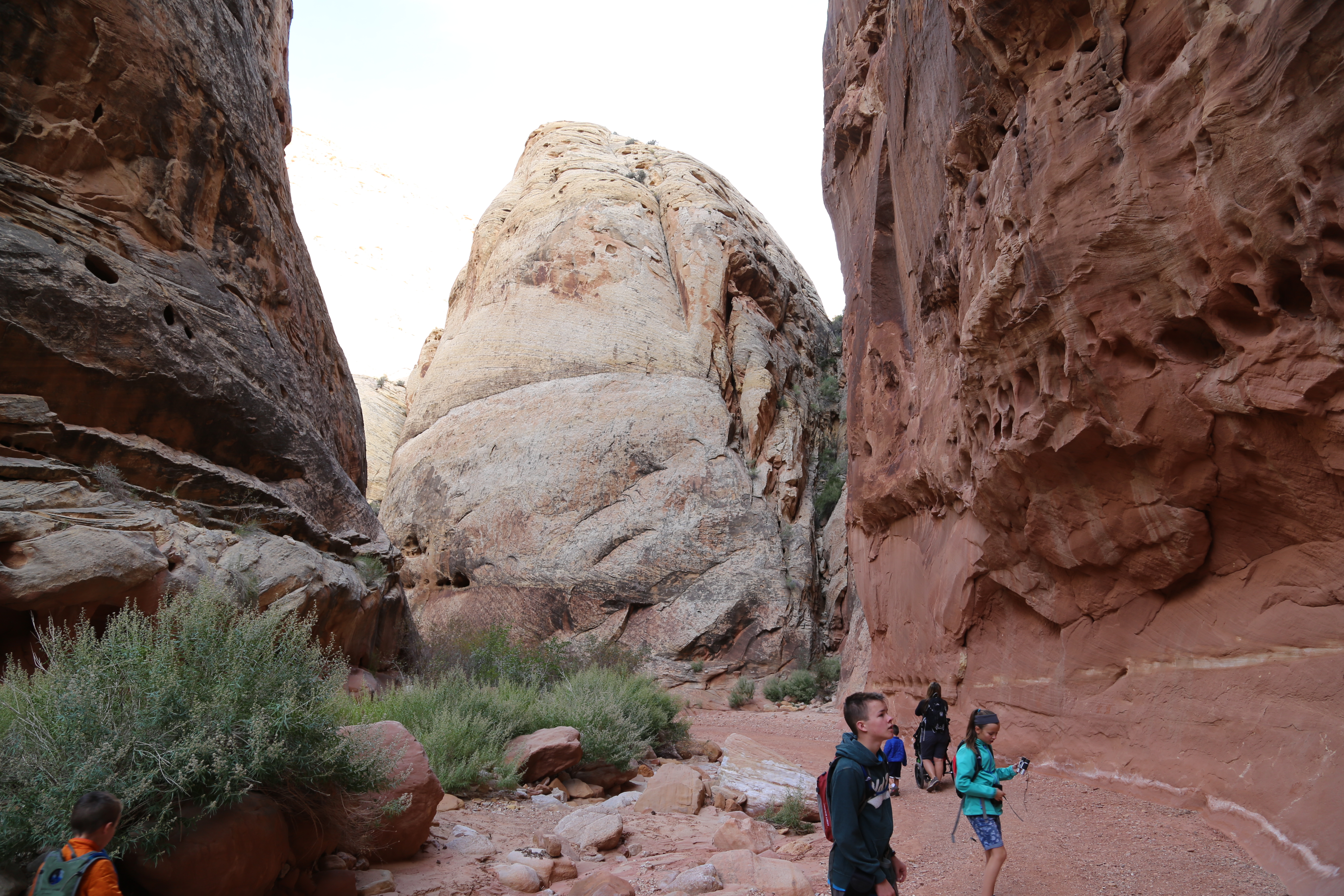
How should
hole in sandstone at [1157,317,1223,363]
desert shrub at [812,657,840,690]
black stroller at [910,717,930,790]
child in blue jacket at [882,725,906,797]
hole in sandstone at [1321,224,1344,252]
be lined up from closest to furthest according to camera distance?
Result: hole in sandstone at [1321,224,1344,252] → hole in sandstone at [1157,317,1223,363] → child in blue jacket at [882,725,906,797] → black stroller at [910,717,930,790] → desert shrub at [812,657,840,690]

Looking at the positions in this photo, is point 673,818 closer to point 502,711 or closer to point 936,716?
point 502,711

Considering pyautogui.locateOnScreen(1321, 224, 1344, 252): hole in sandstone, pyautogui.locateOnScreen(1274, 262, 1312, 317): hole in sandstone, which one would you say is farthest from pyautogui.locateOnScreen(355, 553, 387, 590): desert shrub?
pyautogui.locateOnScreen(1321, 224, 1344, 252): hole in sandstone

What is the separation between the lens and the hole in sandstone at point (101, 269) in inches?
322

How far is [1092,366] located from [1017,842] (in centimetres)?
394

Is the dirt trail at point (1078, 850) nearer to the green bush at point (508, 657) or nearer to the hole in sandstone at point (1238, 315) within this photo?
the hole in sandstone at point (1238, 315)

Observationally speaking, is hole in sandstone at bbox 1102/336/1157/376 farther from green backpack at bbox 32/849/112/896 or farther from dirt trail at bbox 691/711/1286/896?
green backpack at bbox 32/849/112/896

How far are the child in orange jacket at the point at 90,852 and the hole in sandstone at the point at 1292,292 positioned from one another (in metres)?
7.07

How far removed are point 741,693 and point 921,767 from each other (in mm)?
10960

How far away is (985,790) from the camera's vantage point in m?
4.52

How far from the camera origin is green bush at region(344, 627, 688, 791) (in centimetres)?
754

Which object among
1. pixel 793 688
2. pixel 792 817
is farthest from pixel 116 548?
pixel 793 688

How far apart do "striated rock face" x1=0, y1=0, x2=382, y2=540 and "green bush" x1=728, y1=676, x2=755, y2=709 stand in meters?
10.1

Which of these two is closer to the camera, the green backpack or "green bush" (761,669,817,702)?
the green backpack

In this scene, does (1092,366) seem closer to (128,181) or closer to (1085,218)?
(1085,218)
